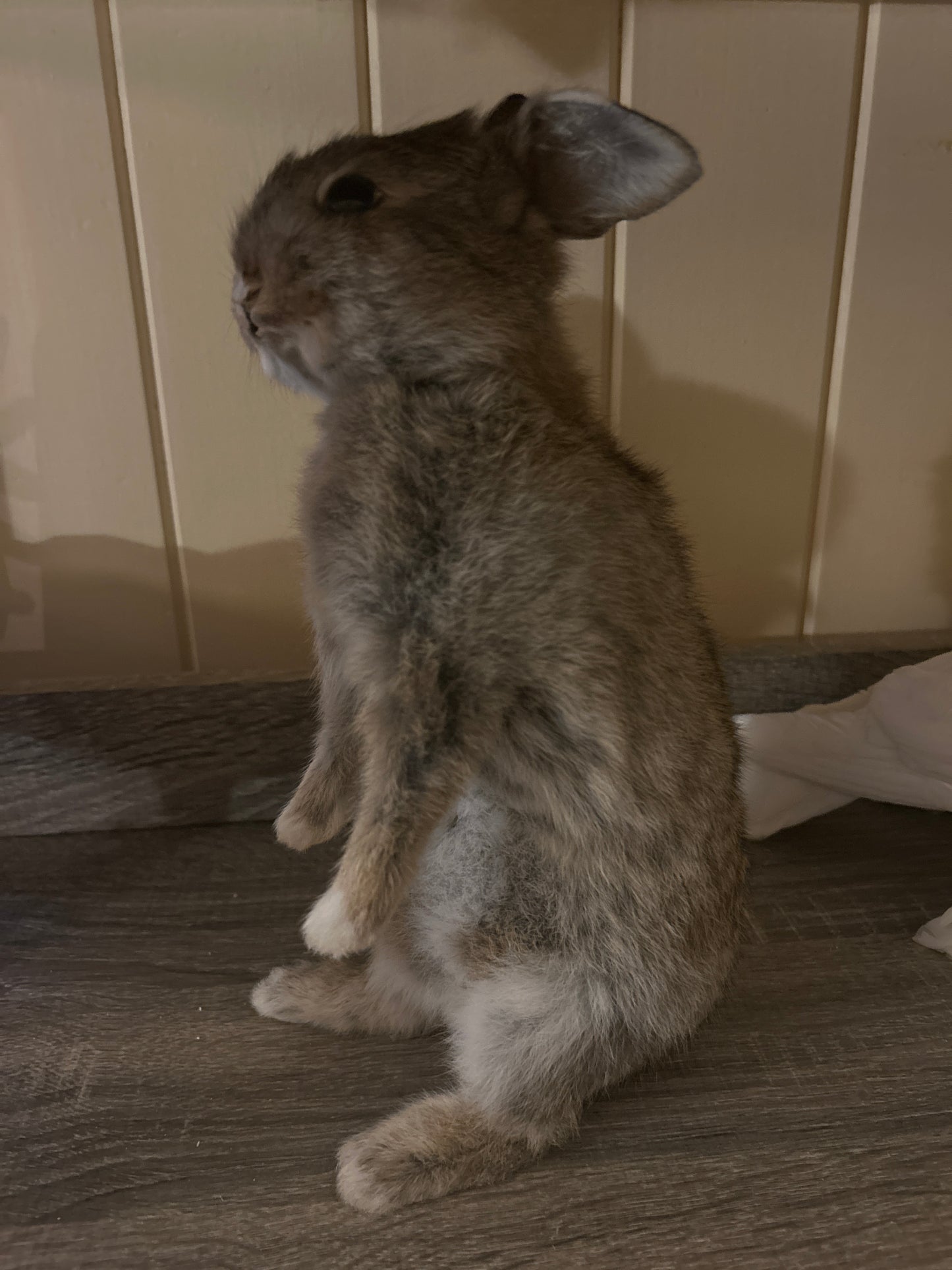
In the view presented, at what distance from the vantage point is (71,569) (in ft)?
3.10

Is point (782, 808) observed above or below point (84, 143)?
below

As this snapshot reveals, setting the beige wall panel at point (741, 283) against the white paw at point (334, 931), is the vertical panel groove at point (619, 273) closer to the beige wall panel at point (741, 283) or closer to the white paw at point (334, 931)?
the beige wall panel at point (741, 283)

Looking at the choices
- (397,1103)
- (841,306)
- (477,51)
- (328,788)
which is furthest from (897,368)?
(397,1103)

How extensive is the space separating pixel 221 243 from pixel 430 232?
398 mm

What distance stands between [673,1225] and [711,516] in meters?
0.67

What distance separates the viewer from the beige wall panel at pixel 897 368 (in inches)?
33.8

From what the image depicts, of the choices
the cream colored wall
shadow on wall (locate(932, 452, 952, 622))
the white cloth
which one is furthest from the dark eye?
shadow on wall (locate(932, 452, 952, 622))

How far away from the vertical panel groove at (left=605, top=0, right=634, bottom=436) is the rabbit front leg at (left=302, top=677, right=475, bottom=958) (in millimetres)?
446

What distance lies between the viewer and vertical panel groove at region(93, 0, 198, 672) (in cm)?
79

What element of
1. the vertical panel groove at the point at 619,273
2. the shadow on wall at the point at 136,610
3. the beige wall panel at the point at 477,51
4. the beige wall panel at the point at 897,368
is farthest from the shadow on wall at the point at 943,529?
the shadow on wall at the point at 136,610

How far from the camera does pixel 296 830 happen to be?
64 cm

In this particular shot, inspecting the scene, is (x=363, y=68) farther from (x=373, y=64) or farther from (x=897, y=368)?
(x=897, y=368)

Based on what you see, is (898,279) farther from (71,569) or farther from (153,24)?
(71,569)

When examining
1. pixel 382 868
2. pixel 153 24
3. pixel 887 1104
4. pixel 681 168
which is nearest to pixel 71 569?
pixel 153 24
